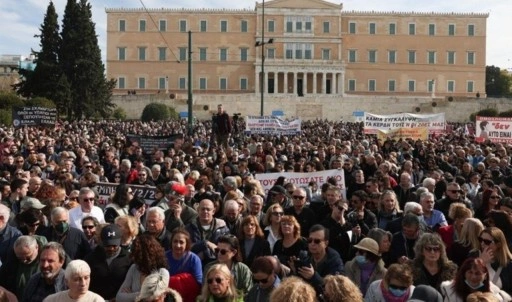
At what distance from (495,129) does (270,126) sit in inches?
267

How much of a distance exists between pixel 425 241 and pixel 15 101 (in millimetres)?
31491

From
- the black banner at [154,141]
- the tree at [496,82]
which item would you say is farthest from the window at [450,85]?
the black banner at [154,141]

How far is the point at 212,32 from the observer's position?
76312 mm

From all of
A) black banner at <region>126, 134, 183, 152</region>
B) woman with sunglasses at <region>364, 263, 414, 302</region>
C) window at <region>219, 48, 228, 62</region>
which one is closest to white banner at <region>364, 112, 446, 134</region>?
black banner at <region>126, 134, 183, 152</region>

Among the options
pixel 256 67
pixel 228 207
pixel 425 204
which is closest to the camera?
pixel 228 207

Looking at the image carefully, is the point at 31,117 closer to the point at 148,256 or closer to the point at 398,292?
the point at 148,256

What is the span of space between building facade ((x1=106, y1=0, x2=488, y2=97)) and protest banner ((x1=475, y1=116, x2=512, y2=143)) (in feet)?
183

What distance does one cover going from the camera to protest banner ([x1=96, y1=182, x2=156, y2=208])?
9336mm

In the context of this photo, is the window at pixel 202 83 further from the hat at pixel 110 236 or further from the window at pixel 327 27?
the hat at pixel 110 236

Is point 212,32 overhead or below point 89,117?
overhead

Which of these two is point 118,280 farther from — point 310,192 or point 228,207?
point 310,192

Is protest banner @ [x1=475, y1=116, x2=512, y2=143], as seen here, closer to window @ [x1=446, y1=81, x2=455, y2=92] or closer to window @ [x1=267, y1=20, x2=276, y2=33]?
window @ [x1=267, y1=20, x2=276, y2=33]

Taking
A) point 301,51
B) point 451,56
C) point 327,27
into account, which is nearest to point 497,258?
point 301,51

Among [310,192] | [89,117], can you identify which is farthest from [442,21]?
[310,192]
